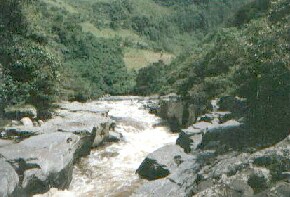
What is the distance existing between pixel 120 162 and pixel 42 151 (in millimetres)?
5532

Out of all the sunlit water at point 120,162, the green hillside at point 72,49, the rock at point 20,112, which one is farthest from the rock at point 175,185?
the green hillside at point 72,49

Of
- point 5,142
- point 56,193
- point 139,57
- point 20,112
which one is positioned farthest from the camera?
point 139,57

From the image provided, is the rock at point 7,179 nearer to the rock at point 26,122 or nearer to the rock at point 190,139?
the rock at point 26,122

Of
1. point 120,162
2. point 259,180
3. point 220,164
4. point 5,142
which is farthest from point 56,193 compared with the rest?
point 259,180

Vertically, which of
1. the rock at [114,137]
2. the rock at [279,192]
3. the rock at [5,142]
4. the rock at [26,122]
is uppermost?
the rock at [279,192]

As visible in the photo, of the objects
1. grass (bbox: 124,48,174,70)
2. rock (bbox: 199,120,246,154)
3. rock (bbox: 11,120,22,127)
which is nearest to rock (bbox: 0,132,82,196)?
rock (bbox: 11,120,22,127)

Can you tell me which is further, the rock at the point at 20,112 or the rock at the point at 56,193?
the rock at the point at 20,112

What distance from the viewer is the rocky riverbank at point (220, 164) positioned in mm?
10328

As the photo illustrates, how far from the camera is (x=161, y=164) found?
19078mm

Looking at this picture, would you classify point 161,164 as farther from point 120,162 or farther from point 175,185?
point 120,162

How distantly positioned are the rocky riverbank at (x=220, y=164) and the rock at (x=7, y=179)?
4.57 m

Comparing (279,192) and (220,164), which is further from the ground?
(279,192)

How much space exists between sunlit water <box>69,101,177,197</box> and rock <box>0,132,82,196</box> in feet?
3.60

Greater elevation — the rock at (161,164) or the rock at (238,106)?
the rock at (238,106)
